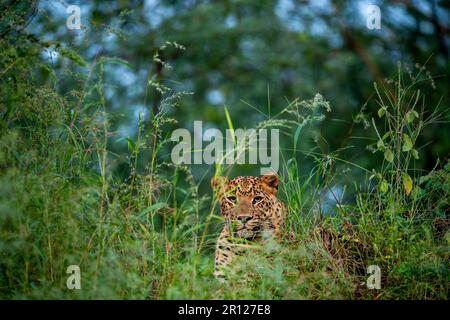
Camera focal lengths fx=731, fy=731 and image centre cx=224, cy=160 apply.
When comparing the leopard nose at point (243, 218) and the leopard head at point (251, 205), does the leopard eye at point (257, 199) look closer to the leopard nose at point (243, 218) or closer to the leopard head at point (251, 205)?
the leopard head at point (251, 205)

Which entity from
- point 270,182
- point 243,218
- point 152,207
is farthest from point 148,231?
point 270,182

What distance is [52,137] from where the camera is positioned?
5.27 m

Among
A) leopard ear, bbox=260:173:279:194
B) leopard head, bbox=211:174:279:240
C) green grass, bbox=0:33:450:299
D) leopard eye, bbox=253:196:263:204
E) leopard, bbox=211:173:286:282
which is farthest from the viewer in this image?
leopard ear, bbox=260:173:279:194

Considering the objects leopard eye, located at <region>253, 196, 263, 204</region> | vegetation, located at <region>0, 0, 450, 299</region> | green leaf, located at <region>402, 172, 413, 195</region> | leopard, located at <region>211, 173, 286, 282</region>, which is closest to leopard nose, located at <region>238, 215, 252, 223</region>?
leopard, located at <region>211, 173, 286, 282</region>

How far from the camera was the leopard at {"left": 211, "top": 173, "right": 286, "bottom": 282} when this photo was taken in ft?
19.7

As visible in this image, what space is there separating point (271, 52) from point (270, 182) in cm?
719

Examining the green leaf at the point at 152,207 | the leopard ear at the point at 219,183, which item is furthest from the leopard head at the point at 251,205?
the green leaf at the point at 152,207

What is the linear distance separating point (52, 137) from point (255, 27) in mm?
8800

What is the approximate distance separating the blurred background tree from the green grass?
23.4 ft

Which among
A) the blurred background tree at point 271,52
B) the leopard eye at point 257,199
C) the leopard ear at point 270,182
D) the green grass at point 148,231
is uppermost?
the blurred background tree at point 271,52

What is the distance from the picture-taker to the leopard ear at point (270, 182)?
688cm

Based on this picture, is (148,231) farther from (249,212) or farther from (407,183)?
(407,183)

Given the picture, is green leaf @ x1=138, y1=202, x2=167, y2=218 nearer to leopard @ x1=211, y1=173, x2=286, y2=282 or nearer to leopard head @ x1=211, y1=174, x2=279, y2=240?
leopard @ x1=211, y1=173, x2=286, y2=282
